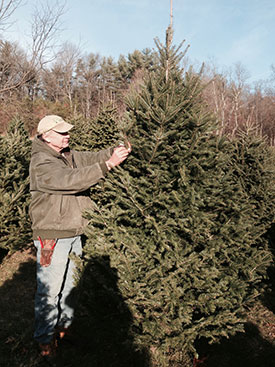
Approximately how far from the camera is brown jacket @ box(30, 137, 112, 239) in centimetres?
259

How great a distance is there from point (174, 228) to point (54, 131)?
5.85 feet

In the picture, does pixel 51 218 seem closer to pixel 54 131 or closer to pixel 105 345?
pixel 54 131

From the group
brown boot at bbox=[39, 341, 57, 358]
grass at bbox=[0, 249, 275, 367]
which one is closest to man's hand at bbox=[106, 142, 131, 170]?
grass at bbox=[0, 249, 275, 367]

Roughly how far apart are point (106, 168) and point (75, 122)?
469 inches

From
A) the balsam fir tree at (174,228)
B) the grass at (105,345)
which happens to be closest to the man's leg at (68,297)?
the grass at (105,345)

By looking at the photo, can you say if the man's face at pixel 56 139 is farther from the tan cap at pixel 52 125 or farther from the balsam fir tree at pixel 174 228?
the balsam fir tree at pixel 174 228

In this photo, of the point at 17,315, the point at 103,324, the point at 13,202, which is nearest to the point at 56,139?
the point at 103,324

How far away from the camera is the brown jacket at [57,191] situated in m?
2.59

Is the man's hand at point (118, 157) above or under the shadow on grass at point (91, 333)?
above

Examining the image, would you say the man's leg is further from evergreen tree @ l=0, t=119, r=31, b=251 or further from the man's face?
evergreen tree @ l=0, t=119, r=31, b=251

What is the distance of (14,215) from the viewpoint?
5.39 m

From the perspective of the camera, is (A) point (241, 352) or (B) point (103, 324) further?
(A) point (241, 352)

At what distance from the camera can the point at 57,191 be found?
8.95 feet

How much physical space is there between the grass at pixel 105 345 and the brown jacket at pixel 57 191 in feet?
2.97
